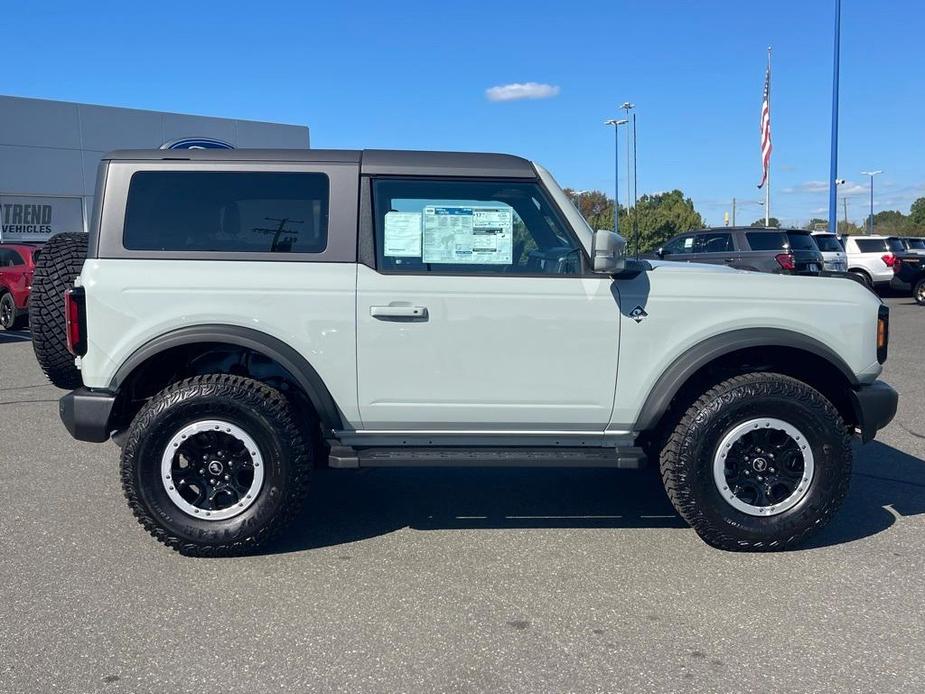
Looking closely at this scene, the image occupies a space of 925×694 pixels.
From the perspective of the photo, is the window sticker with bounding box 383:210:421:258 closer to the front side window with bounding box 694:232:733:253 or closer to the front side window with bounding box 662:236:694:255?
the front side window with bounding box 694:232:733:253

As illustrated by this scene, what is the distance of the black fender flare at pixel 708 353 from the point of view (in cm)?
423

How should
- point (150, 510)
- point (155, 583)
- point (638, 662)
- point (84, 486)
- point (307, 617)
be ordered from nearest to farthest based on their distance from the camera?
point (638, 662) → point (307, 617) → point (155, 583) → point (150, 510) → point (84, 486)

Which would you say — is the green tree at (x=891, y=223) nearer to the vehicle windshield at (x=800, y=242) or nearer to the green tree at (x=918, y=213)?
the green tree at (x=918, y=213)

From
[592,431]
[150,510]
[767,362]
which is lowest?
[150,510]

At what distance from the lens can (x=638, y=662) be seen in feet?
10.5

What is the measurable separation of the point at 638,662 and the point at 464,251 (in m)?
2.11

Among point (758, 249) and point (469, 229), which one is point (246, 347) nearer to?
point (469, 229)

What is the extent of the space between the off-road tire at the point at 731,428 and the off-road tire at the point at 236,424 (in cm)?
194

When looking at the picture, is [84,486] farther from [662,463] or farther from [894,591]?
[894,591]

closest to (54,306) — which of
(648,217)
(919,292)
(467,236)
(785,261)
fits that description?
(467,236)

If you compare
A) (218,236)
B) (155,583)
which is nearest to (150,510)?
(155,583)

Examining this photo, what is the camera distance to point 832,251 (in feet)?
65.1

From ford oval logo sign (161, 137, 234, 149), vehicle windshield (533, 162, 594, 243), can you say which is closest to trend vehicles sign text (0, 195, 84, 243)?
ford oval logo sign (161, 137, 234, 149)

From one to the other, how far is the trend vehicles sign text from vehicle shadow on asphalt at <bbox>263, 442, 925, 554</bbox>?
2281cm
